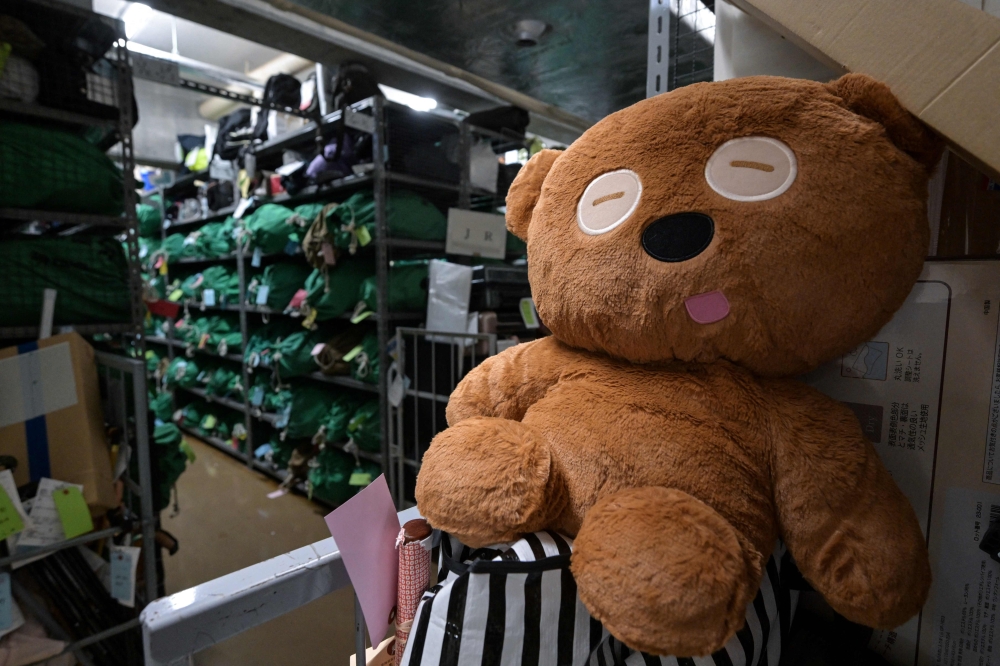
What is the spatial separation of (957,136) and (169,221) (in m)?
5.01

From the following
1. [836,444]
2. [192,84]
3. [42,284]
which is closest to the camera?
[836,444]

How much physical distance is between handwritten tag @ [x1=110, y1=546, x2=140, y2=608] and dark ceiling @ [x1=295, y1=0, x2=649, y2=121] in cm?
157

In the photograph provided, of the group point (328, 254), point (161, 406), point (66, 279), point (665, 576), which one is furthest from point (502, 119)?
point (161, 406)

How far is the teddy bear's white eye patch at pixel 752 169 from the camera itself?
51 cm

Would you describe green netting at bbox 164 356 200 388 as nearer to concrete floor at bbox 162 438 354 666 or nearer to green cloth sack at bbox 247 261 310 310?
concrete floor at bbox 162 438 354 666

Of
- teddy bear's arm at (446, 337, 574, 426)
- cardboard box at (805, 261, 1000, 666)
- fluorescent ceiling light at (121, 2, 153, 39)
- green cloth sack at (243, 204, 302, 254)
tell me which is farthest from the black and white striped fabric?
fluorescent ceiling light at (121, 2, 153, 39)

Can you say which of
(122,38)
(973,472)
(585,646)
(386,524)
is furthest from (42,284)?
(973,472)

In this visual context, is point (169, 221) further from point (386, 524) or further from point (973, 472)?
point (973, 472)

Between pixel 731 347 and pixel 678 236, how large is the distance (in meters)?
0.13

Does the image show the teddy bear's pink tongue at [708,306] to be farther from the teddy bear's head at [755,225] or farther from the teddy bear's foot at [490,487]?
the teddy bear's foot at [490,487]

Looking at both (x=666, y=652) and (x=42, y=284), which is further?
(x=42, y=284)

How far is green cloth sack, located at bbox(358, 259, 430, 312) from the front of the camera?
7.80ft

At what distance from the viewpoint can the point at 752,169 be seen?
517 mm

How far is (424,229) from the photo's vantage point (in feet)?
8.13
